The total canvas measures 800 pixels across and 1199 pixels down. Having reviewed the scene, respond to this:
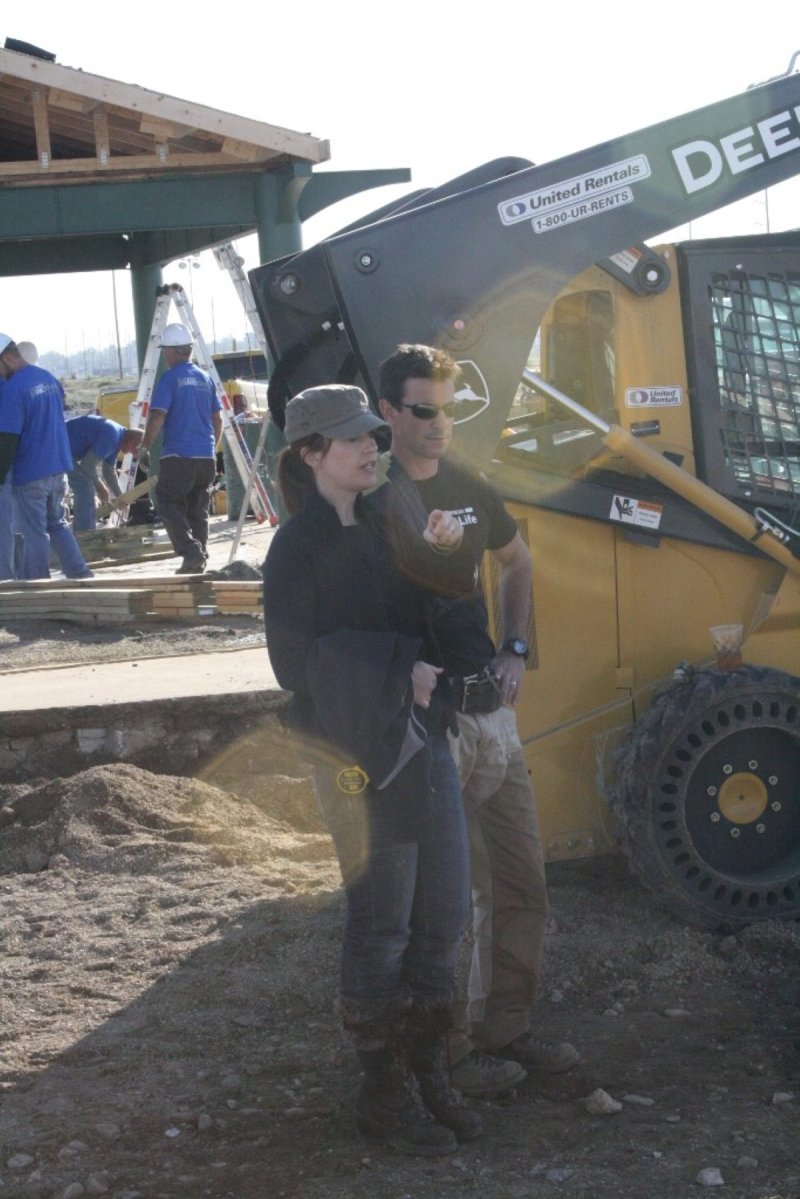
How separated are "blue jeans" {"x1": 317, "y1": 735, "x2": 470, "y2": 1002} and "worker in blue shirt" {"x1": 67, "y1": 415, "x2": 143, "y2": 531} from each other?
1248cm

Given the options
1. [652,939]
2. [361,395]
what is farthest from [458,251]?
[652,939]

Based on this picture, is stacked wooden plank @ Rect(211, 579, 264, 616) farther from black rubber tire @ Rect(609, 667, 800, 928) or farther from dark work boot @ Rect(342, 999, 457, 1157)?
dark work boot @ Rect(342, 999, 457, 1157)

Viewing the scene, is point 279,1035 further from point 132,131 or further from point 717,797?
point 132,131

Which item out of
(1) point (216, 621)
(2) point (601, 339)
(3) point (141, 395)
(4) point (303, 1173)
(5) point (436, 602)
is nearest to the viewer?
(4) point (303, 1173)

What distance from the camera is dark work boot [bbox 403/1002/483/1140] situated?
379 centimetres

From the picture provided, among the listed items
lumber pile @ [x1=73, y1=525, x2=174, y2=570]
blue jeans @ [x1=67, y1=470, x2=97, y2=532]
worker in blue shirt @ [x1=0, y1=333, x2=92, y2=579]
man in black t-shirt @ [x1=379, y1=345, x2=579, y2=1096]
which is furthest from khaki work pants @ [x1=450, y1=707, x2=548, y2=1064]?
blue jeans @ [x1=67, y1=470, x2=97, y2=532]

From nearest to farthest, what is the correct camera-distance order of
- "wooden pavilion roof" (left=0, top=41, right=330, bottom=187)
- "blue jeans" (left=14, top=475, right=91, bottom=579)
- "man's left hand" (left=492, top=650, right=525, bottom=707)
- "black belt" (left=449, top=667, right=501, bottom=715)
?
"black belt" (left=449, top=667, right=501, bottom=715) < "man's left hand" (left=492, top=650, right=525, bottom=707) < "blue jeans" (left=14, top=475, right=91, bottom=579) < "wooden pavilion roof" (left=0, top=41, right=330, bottom=187)

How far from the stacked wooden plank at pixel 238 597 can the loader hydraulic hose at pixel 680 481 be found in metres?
5.33

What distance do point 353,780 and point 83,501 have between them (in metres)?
13.5

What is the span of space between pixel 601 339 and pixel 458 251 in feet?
2.99

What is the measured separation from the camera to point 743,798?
5195 mm

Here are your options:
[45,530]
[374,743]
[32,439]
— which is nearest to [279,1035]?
[374,743]

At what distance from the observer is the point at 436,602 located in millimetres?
3959

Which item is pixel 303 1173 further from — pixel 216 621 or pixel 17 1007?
pixel 216 621
